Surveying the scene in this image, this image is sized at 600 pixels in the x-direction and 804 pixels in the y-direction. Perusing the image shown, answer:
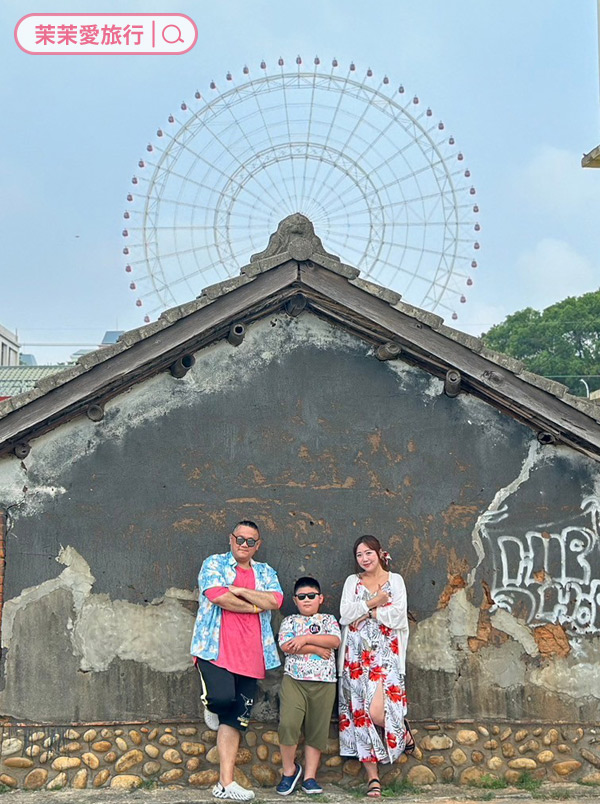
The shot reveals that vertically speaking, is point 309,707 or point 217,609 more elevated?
point 217,609

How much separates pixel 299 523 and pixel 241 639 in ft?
3.02

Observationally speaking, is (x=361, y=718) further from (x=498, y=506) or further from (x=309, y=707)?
(x=498, y=506)

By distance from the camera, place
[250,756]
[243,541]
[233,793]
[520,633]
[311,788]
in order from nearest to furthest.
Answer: [233,793]
[311,788]
[243,541]
[250,756]
[520,633]

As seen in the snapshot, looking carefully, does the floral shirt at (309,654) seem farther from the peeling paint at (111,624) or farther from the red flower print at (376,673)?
the peeling paint at (111,624)

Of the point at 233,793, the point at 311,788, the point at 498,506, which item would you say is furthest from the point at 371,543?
the point at 233,793

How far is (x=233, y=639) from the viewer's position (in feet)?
20.9

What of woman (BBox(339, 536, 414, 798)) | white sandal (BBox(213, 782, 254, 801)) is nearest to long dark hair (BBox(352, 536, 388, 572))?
woman (BBox(339, 536, 414, 798))

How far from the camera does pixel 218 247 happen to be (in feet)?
38.9

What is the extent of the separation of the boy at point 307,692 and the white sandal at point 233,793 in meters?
0.24

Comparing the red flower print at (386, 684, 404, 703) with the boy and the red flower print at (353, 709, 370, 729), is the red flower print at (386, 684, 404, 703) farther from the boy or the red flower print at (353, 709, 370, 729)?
the boy

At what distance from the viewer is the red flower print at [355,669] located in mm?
6469

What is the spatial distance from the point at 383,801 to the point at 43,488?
3.10m

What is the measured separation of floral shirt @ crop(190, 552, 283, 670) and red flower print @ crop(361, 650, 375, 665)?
1.87 feet

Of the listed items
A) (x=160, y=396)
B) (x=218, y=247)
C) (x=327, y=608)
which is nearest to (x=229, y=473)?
(x=160, y=396)
